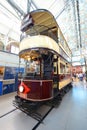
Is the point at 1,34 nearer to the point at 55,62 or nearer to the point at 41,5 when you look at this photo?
the point at 41,5

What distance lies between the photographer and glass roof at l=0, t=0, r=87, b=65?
769cm

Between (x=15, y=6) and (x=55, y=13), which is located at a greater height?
(x=55, y=13)

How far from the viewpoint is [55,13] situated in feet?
32.7

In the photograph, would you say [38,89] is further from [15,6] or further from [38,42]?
[15,6]

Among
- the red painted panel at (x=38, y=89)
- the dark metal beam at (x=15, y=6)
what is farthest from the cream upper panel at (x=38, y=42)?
the dark metal beam at (x=15, y=6)

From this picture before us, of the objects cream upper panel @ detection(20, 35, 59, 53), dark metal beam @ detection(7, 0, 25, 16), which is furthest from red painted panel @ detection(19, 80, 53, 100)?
dark metal beam @ detection(7, 0, 25, 16)

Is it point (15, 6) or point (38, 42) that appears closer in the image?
point (38, 42)

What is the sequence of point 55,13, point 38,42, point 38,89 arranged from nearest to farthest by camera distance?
point 38,89
point 38,42
point 55,13

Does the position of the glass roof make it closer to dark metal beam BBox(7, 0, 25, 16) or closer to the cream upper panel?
dark metal beam BBox(7, 0, 25, 16)

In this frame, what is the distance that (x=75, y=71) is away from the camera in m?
22.1

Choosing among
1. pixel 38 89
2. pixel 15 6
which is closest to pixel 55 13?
pixel 15 6

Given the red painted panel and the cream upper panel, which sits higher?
the cream upper panel

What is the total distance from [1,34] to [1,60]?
2816 mm

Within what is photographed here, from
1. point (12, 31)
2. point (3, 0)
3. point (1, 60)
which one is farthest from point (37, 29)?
point (12, 31)
